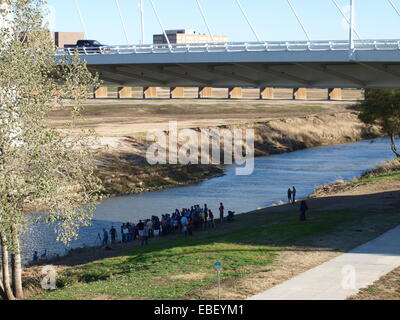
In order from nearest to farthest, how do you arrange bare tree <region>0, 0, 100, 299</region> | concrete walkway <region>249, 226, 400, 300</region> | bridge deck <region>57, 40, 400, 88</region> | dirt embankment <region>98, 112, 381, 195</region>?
concrete walkway <region>249, 226, 400, 300</region> → bare tree <region>0, 0, 100, 299</region> → bridge deck <region>57, 40, 400, 88</region> → dirt embankment <region>98, 112, 381, 195</region>

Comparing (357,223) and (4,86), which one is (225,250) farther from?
(4,86)

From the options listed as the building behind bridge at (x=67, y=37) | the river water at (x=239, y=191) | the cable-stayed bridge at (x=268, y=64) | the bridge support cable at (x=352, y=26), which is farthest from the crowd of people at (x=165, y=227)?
the building behind bridge at (x=67, y=37)

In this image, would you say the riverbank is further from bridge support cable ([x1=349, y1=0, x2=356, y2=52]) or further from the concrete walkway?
bridge support cable ([x1=349, y1=0, x2=356, y2=52])

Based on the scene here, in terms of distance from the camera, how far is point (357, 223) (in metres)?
31.0

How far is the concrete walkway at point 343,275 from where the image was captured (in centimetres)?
1980

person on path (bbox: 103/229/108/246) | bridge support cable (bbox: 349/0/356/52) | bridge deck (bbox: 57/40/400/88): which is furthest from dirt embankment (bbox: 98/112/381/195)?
bridge support cable (bbox: 349/0/356/52)

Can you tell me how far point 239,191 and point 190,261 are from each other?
30.4 m

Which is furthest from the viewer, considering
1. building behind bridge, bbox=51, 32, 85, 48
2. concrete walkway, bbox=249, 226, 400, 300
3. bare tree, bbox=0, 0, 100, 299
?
building behind bridge, bbox=51, 32, 85, 48

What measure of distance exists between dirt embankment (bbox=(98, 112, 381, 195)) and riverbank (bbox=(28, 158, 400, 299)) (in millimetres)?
7176

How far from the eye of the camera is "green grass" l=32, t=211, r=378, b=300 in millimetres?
22062

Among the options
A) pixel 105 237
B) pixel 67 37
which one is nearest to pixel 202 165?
pixel 67 37

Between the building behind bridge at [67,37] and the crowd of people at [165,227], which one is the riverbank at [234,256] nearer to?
the crowd of people at [165,227]
